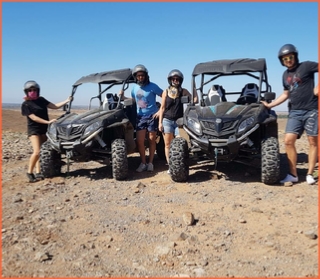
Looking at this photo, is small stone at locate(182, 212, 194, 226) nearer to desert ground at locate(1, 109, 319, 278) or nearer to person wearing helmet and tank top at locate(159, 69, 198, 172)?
desert ground at locate(1, 109, 319, 278)

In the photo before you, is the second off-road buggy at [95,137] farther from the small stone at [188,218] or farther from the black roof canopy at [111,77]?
the small stone at [188,218]

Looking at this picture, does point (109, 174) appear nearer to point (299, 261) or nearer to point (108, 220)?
point (108, 220)

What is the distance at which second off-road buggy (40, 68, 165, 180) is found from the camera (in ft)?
22.0

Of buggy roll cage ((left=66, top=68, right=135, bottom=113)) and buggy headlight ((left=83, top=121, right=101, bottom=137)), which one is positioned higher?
buggy roll cage ((left=66, top=68, right=135, bottom=113))

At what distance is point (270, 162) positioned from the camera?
19.0 feet

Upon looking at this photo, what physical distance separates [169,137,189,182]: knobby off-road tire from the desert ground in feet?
0.55

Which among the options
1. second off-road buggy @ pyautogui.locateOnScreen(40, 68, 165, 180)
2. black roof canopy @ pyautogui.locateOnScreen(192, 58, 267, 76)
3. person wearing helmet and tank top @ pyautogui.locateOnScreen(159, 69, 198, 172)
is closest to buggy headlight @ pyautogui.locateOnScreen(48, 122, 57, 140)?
second off-road buggy @ pyautogui.locateOnScreen(40, 68, 165, 180)

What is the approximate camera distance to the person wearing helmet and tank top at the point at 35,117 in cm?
715

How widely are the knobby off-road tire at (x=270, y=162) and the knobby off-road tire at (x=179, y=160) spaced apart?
1.31 meters

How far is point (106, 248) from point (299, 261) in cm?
195

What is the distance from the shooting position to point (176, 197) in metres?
5.59

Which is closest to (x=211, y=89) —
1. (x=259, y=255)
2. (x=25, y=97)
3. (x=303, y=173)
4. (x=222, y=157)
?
(x=222, y=157)

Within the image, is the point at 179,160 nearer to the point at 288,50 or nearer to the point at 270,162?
the point at 270,162

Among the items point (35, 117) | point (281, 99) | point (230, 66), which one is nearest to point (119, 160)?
point (35, 117)
